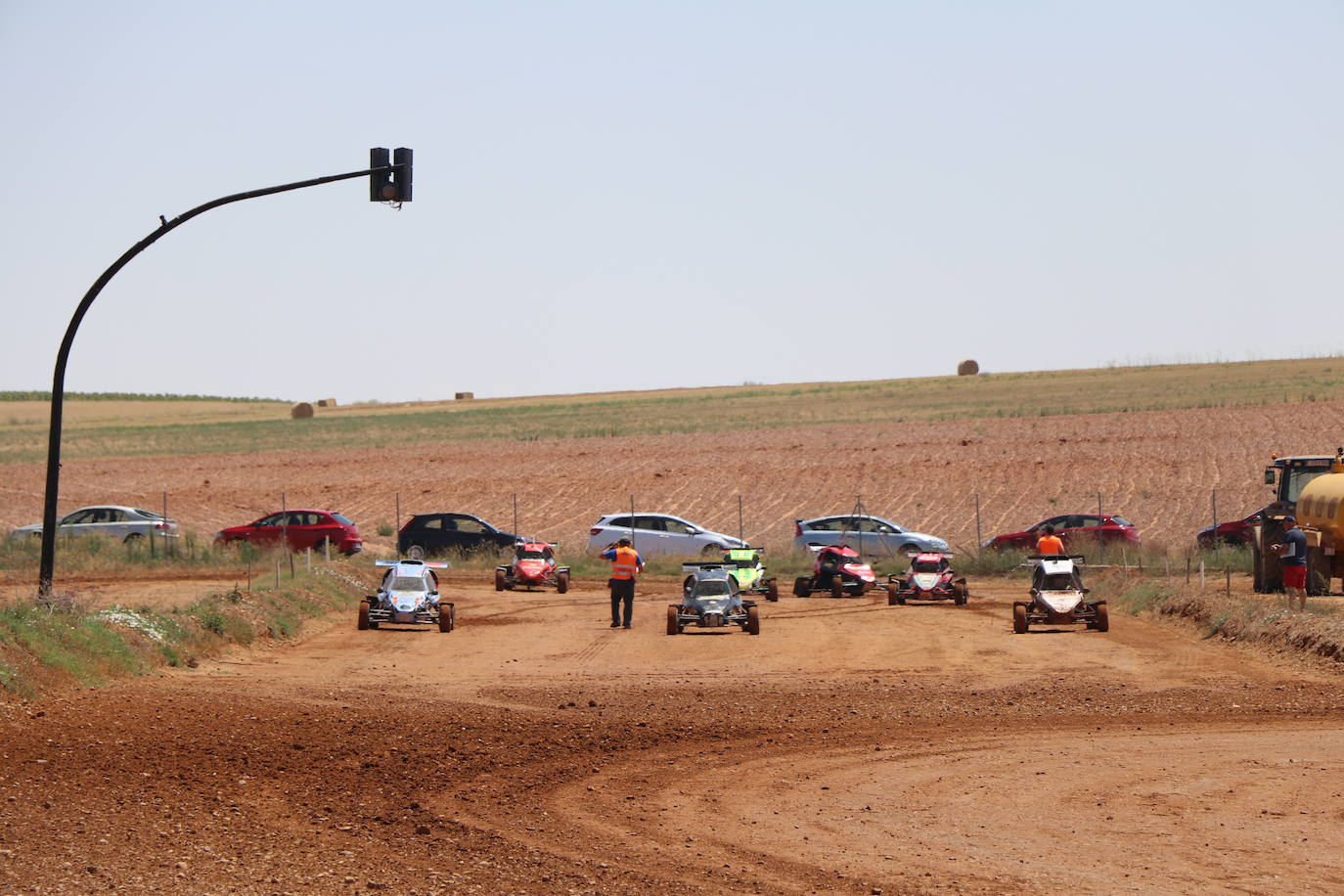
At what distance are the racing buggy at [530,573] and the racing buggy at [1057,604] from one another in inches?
468

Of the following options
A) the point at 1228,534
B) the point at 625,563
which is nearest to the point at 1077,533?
the point at 1228,534

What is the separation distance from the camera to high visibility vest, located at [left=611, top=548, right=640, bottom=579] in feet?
88.1

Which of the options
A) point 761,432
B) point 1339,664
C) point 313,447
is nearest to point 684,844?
point 1339,664

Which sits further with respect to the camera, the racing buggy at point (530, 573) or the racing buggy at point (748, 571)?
the racing buggy at point (530, 573)

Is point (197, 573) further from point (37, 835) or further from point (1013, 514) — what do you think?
point (37, 835)

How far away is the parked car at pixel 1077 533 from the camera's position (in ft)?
136

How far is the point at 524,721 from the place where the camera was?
16.5 metres

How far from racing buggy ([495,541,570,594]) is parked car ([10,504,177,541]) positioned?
11.6m

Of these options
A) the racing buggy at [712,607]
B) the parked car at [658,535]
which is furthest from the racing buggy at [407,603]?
the parked car at [658,535]

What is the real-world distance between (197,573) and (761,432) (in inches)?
1595

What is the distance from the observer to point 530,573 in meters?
35.6

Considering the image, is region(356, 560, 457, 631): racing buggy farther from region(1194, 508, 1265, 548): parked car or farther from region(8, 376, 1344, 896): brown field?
region(1194, 508, 1265, 548): parked car

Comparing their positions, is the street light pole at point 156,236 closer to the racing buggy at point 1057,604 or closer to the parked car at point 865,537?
the racing buggy at point 1057,604

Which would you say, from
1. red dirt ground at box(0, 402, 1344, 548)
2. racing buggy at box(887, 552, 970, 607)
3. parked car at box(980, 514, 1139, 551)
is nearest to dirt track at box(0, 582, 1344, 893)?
racing buggy at box(887, 552, 970, 607)
